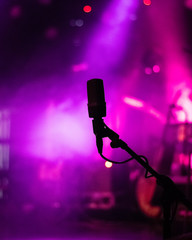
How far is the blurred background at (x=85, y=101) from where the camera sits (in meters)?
7.21

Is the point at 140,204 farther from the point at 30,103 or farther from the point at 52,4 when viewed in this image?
the point at 52,4

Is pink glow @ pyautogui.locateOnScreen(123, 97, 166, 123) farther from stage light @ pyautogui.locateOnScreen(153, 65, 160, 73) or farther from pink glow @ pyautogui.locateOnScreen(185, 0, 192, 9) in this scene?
pink glow @ pyautogui.locateOnScreen(185, 0, 192, 9)

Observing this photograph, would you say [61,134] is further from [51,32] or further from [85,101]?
[51,32]

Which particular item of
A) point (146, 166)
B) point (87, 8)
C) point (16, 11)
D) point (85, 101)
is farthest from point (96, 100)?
point (85, 101)

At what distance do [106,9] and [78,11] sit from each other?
0.49 metres

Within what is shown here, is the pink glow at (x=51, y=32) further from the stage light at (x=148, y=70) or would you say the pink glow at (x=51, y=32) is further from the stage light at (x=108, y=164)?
the stage light at (x=108, y=164)

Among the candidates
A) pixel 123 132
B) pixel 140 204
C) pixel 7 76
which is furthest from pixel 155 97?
pixel 7 76

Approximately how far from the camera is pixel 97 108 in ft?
7.01

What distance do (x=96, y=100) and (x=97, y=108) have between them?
1.8 inches

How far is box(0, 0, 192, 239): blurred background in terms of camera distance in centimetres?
721

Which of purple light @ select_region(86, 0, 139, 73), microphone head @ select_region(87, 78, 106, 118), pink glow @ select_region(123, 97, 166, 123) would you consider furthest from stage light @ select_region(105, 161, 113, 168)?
microphone head @ select_region(87, 78, 106, 118)

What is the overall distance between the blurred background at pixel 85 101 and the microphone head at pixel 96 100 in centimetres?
492

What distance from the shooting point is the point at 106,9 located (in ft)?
23.8

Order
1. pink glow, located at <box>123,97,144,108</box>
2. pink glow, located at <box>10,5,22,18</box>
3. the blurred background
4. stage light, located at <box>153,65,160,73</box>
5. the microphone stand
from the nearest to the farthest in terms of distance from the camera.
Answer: the microphone stand
pink glow, located at <box>10,5,22,18</box>
the blurred background
stage light, located at <box>153,65,160,73</box>
pink glow, located at <box>123,97,144,108</box>
